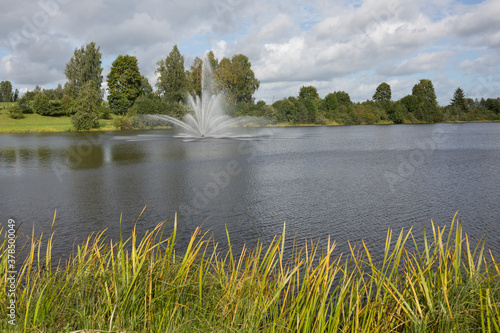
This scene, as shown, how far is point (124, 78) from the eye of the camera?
7938cm

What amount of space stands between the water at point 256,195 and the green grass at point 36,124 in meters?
36.1

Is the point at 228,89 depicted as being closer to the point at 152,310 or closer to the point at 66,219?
the point at 66,219

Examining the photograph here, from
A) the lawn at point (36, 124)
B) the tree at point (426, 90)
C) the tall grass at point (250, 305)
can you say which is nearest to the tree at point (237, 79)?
the lawn at point (36, 124)

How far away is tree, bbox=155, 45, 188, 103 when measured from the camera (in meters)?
79.3

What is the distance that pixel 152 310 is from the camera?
14.1 ft

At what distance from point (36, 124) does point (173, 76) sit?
27717mm

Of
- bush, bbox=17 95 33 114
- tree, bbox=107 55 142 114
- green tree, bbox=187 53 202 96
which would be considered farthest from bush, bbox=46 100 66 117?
green tree, bbox=187 53 202 96

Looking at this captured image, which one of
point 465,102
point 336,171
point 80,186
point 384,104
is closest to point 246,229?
point 80,186

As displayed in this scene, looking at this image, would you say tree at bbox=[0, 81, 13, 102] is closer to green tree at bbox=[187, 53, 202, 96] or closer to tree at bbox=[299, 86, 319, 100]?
green tree at bbox=[187, 53, 202, 96]

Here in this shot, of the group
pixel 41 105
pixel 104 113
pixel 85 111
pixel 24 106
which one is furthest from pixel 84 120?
pixel 24 106

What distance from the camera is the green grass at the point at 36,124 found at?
57.6 m

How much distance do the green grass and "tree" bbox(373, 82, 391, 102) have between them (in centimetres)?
8987

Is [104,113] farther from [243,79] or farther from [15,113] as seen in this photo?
[243,79]

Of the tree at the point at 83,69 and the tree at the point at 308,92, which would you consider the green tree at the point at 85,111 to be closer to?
the tree at the point at 83,69
